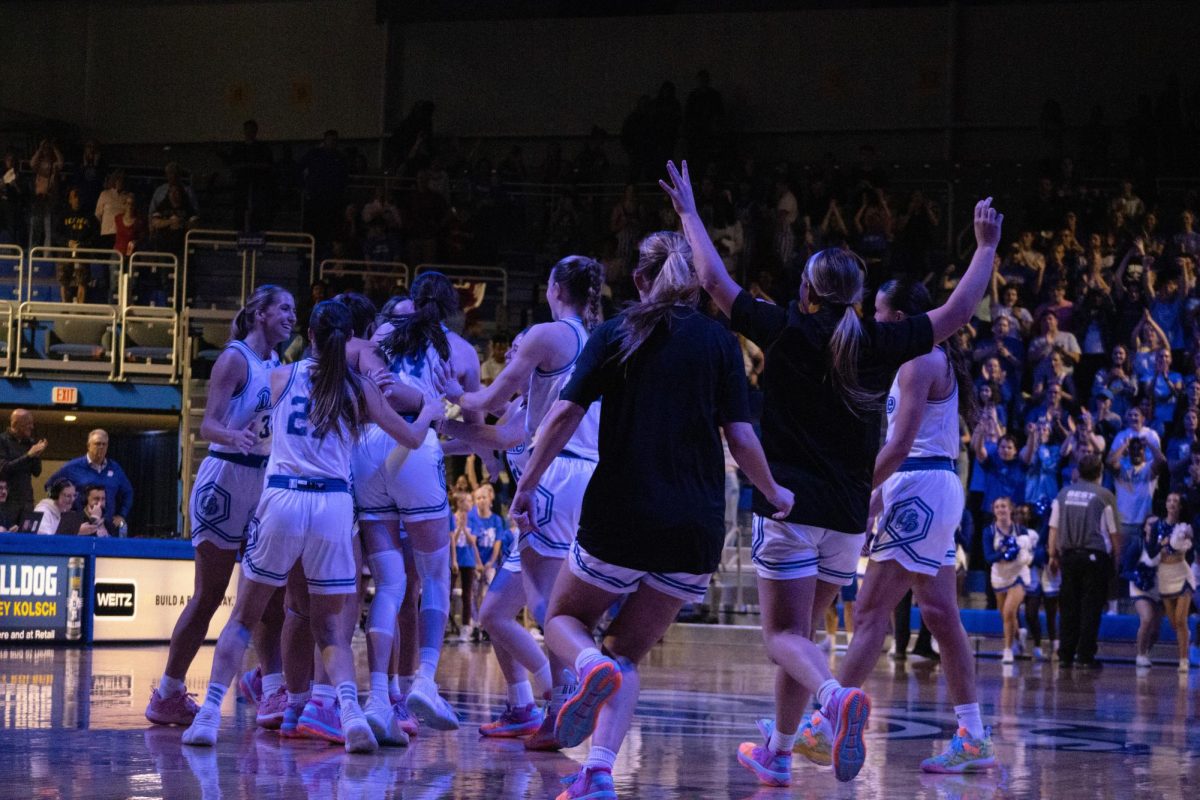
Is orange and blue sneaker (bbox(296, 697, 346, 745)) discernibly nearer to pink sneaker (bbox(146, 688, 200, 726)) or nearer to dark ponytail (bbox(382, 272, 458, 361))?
pink sneaker (bbox(146, 688, 200, 726))

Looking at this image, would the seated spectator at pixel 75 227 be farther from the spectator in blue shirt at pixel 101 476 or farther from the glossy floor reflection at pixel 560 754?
the glossy floor reflection at pixel 560 754

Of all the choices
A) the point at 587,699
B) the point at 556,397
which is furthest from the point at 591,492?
the point at 556,397

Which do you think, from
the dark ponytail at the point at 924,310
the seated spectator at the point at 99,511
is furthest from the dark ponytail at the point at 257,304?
the seated spectator at the point at 99,511

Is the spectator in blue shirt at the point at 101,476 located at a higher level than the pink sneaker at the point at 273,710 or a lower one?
higher

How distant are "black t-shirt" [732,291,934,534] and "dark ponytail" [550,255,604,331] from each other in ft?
4.24

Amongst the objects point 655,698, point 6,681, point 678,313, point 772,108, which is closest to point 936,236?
point 772,108

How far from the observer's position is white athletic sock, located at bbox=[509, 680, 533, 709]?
25.1ft

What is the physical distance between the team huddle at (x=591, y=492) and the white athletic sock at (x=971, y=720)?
0.01 meters

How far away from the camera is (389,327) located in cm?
775

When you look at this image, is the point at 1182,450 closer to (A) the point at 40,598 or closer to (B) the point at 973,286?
(A) the point at 40,598

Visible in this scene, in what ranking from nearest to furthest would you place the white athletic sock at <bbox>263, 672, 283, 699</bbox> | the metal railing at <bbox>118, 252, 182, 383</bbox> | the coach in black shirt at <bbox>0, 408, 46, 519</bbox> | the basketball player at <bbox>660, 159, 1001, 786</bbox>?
1. the basketball player at <bbox>660, 159, 1001, 786</bbox>
2. the white athletic sock at <bbox>263, 672, 283, 699</bbox>
3. the coach in black shirt at <bbox>0, 408, 46, 519</bbox>
4. the metal railing at <bbox>118, 252, 182, 383</bbox>

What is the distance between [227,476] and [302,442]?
1.04 meters

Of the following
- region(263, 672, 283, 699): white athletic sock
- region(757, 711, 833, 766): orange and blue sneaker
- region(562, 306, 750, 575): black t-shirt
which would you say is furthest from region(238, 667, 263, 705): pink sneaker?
region(562, 306, 750, 575): black t-shirt

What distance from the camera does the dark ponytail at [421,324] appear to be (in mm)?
7609
